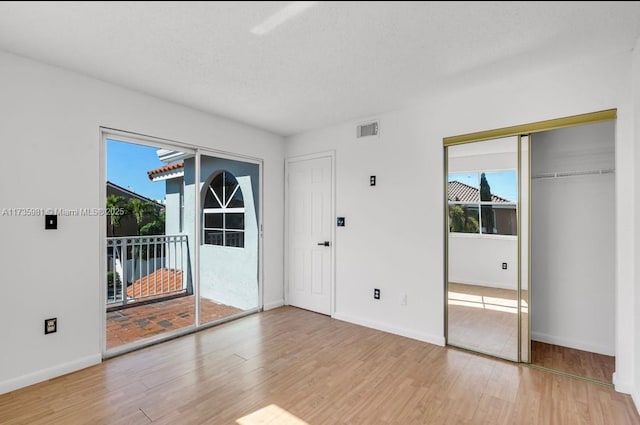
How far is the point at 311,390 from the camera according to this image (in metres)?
2.31

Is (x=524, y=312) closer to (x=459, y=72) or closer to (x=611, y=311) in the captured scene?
(x=611, y=311)

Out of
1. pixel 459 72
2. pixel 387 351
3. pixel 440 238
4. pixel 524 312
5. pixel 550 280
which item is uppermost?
pixel 459 72

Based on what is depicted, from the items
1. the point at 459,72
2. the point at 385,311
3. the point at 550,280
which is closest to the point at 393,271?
the point at 385,311

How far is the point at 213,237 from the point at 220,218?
272 mm

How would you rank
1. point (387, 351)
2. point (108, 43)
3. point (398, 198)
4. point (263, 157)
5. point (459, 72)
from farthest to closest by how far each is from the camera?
point (263, 157) < point (398, 198) < point (387, 351) < point (459, 72) < point (108, 43)

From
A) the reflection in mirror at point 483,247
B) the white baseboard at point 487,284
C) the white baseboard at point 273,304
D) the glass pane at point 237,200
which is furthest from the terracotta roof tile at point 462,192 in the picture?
the white baseboard at point 273,304

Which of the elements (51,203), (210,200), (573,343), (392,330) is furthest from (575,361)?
(51,203)

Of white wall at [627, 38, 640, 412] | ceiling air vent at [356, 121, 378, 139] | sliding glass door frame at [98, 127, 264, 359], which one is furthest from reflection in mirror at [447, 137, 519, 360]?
sliding glass door frame at [98, 127, 264, 359]

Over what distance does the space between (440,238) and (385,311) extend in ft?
3.53

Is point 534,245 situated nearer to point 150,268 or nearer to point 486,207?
point 486,207

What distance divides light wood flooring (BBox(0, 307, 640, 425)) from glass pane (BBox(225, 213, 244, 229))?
5.16 feet

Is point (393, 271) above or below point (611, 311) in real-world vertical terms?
above

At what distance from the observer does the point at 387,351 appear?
9.80 ft

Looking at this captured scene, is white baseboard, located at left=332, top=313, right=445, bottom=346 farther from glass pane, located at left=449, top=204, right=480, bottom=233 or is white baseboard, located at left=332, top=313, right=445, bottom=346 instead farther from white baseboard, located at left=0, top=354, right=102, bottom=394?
white baseboard, located at left=0, top=354, right=102, bottom=394
